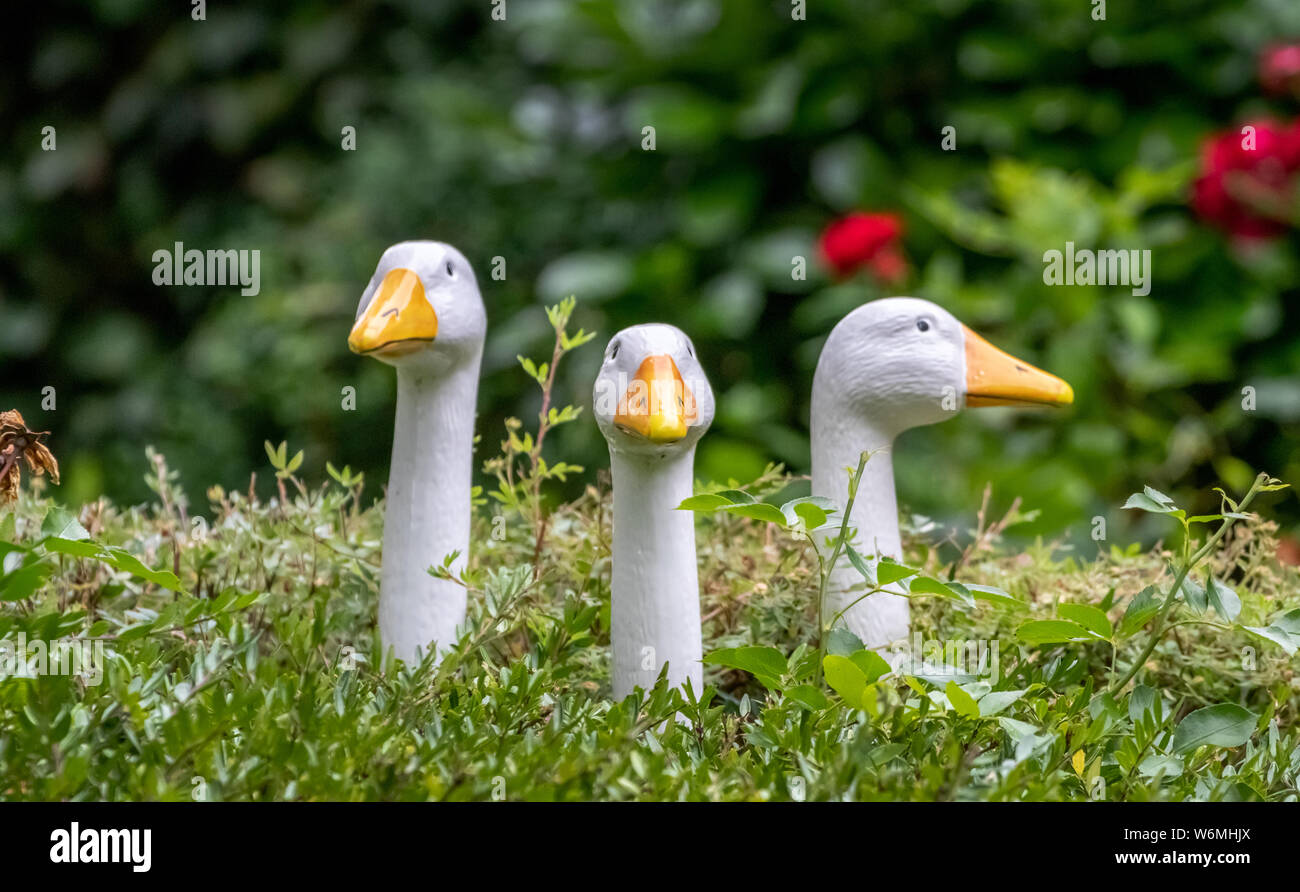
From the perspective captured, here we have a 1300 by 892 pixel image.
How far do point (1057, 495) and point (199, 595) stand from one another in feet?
3.73

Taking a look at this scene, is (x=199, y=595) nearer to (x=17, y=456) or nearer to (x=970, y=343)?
(x=17, y=456)

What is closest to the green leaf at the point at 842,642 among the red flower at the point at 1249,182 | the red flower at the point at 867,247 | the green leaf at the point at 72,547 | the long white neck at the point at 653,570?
the long white neck at the point at 653,570

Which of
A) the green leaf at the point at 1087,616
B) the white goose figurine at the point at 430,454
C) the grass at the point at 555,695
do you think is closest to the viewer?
the grass at the point at 555,695

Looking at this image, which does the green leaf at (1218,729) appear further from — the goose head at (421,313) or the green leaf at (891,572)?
the goose head at (421,313)

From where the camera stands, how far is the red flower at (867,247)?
2.03 meters

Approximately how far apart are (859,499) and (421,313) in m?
0.39

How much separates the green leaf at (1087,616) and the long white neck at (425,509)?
0.47 m

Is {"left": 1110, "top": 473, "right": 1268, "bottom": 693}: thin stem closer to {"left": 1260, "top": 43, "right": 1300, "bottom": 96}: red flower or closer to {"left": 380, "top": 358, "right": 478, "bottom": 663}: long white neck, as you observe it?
{"left": 380, "top": 358, "right": 478, "bottom": 663}: long white neck

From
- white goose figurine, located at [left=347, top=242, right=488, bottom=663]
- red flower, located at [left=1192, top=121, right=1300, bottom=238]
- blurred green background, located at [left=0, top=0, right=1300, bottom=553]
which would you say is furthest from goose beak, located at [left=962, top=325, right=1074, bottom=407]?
red flower, located at [left=1192, top=121, right=1300, bottom=238]

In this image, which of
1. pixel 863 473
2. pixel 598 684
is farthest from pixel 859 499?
pixel 598 684

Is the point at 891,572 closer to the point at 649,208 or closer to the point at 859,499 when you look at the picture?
the point at 859,499

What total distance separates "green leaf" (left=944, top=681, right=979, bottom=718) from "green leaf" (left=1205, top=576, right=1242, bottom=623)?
18 cm

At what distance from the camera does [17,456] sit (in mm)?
956

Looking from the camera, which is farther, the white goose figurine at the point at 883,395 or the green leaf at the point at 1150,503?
the white goose figurine at the point at 883,395
